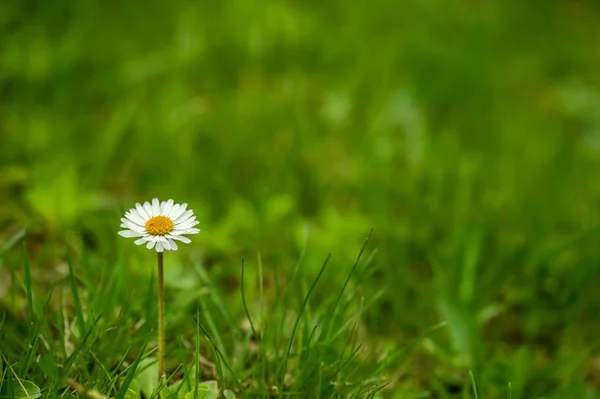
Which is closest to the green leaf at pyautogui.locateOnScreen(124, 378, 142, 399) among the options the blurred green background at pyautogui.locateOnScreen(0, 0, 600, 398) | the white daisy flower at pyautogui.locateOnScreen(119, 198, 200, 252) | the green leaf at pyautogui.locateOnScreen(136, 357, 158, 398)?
the green leaf at pyautogui.locateOnScreen(136, 357, 158, 398)

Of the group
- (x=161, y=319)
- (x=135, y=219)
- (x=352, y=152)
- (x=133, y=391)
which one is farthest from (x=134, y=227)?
(x=352, y=152)

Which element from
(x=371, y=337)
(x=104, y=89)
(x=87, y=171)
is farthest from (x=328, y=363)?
(x=104, y=89)

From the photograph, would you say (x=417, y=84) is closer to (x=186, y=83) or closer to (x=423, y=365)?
(x=186, y=83)

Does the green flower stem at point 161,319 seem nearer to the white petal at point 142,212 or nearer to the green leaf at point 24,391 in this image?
the white petal at point 142,212

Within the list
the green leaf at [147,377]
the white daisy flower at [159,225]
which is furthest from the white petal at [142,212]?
the green leaf at [147,377]

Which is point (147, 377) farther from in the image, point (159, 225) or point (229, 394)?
point (159, 225)

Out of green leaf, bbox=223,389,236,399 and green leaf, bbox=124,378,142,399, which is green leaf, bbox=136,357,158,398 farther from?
green leaf, bbox=223,389,236,399

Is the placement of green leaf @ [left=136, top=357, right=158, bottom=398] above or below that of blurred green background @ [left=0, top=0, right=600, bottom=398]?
below
